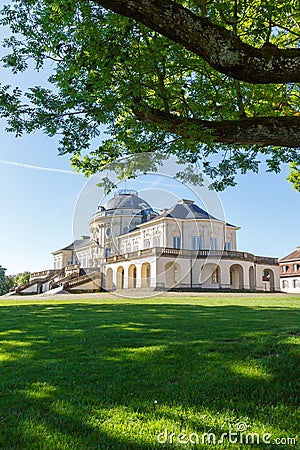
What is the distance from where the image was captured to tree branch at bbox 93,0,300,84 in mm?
4684

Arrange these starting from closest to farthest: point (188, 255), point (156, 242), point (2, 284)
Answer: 1. point (188, 255)
2. point (156, 242)
3. point (2, 284)

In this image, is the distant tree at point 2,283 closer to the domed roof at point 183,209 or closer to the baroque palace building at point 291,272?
the domed roof at point 183,209

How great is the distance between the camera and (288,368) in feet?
17.6

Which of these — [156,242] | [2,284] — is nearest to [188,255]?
A: [156,242]

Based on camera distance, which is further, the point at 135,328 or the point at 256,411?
the point at 135,328

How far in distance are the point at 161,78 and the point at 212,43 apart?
3830 millimetres

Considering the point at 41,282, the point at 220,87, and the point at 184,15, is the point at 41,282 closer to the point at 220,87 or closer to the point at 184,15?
the point at 220,87

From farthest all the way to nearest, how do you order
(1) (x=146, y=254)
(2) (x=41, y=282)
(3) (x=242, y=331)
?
1. (2) (x=41, y=282)
2. (1) (x=146, y=254)
3. (3) (x=242, y=331)

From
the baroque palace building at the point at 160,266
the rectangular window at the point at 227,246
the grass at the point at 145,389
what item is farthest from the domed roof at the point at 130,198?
the rectangular window at the point at 227,246

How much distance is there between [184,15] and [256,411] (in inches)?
182

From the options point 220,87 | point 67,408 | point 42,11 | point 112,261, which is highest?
point 42,11

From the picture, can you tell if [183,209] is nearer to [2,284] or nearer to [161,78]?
[161,78]

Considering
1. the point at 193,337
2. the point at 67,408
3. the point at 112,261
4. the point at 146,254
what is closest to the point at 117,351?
the point at 193,337

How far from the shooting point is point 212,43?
486cm
